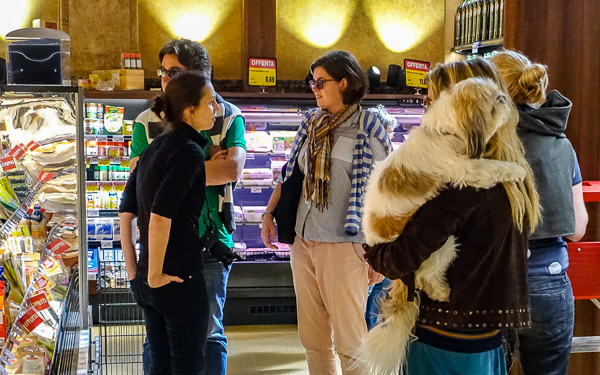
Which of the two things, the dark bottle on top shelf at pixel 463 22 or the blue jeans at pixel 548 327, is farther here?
the dark bottle on top shelf at pixel 463 22

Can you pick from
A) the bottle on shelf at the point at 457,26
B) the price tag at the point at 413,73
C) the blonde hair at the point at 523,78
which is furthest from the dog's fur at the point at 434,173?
the bottle on shelf at the point at 457,26

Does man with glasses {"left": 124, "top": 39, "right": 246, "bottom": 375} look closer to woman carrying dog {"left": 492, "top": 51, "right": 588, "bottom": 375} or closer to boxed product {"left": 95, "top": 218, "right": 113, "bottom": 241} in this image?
woman carrying dog {"left": 492, "top": 51, "right": 588, "bottom": 375}

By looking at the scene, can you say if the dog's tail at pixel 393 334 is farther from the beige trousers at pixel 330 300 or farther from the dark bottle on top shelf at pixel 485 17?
the dark bottle on top shelf at pixel 485 17

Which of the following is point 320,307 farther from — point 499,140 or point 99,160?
point 99,160

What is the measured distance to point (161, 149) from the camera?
2.85 meters

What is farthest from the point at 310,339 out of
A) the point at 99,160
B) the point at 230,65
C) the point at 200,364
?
the point at 230,65

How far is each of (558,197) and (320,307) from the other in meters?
1.34

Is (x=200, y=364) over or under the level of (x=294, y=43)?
under

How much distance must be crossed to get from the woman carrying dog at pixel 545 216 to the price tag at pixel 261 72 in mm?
3924

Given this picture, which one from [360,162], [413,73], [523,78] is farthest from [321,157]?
[413,73]

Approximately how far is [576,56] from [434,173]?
1789mm

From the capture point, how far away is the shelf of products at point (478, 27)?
20.2 ft

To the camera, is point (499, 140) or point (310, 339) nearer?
point (499, 140)

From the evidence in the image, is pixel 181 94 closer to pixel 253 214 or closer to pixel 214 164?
pixel 214 164
